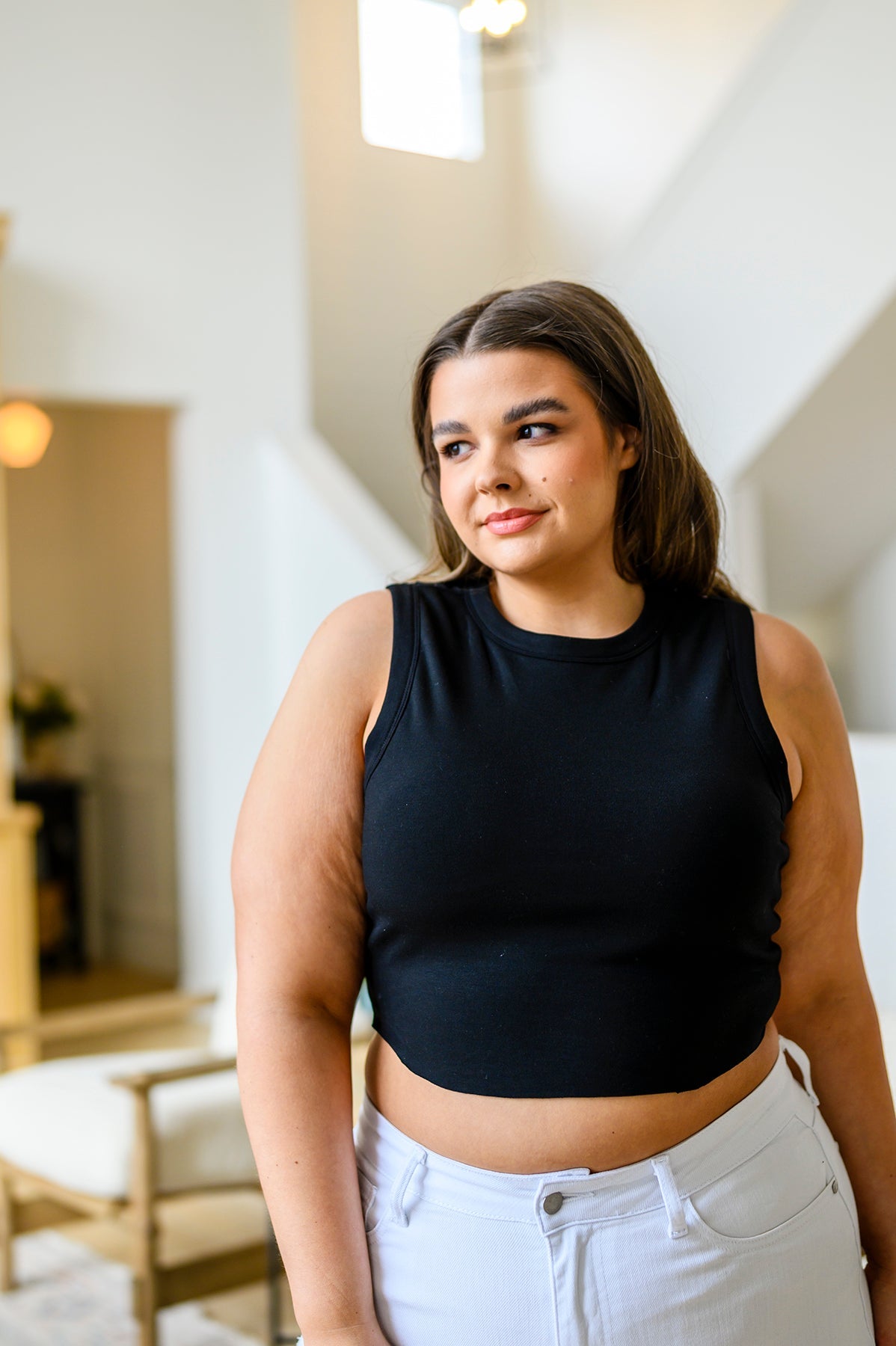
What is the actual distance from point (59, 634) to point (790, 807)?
21.5 ft

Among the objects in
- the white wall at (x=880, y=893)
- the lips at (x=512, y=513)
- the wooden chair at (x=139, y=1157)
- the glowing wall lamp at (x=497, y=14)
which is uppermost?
the glowing wall lamp at (x=497, y=14)

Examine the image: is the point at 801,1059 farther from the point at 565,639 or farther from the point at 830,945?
the point at 565,639

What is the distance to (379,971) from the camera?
1.12 meters

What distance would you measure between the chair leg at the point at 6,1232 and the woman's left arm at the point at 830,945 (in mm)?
2291

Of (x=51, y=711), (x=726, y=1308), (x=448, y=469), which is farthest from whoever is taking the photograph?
(x=51, y=711)

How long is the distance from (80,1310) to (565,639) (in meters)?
2.61

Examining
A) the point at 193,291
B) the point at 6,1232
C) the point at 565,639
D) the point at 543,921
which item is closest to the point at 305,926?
the point at 543,921

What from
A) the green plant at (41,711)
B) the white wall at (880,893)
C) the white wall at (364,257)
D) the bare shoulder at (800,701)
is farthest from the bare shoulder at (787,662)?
the green plant at (41,711)

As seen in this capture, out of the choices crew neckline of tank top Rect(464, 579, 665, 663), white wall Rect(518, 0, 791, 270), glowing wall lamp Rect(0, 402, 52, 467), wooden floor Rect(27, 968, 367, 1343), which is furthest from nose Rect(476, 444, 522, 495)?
white wall Rect(518, 0, 791, 270)

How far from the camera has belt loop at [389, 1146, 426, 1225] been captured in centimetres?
108

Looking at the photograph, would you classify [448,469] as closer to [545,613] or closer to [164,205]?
[545,613]

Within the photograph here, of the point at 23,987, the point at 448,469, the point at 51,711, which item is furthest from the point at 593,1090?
the point at 51,711

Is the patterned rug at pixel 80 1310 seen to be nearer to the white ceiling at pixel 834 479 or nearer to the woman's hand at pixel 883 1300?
the woman's hand at pixel 883 1300

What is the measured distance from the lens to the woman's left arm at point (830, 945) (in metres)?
1.20
